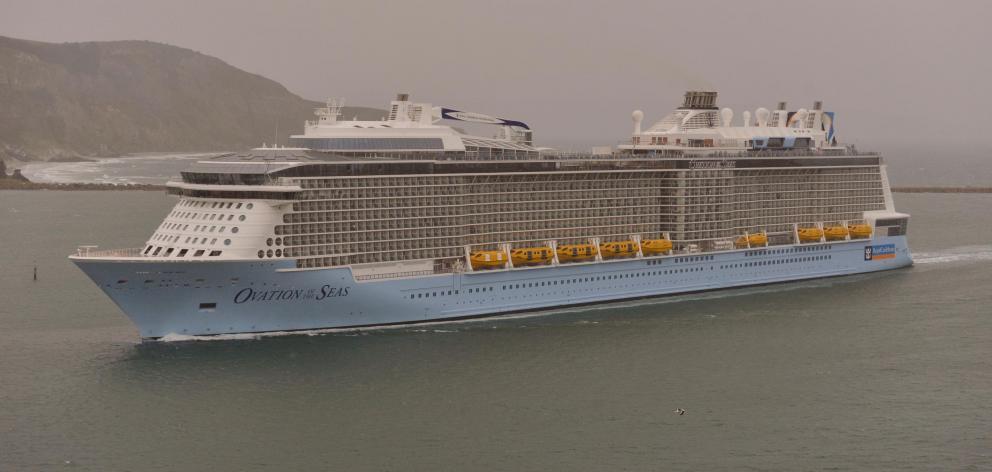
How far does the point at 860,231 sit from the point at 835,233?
79.7 inches

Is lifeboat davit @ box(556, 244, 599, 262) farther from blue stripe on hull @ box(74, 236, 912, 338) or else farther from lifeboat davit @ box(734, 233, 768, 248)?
lifeboat davit @ box(734, 233, 768, 248)

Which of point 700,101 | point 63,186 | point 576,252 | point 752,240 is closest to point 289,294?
point 576,252

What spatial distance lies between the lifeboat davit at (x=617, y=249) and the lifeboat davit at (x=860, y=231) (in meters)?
14.9

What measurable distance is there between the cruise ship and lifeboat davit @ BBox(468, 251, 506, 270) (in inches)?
2.1

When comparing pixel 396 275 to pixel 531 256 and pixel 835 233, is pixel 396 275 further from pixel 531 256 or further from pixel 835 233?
pixel 835 233

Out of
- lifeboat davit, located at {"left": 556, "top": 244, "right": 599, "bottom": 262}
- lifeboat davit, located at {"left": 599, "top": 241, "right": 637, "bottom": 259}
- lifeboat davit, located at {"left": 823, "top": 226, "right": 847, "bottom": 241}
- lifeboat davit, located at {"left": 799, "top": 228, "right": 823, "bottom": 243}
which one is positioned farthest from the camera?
lifeboat davit, located at {"left": 823, "top": 226, "right": 847, "bottom": 241}

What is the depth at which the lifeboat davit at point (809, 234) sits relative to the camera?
56688 mm

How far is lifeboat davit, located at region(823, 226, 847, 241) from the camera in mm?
57594

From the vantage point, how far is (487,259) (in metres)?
44.5

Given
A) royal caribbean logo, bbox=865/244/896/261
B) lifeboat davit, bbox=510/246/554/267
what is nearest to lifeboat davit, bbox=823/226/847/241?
royal caribbean logo, bbox=865/244/896/261

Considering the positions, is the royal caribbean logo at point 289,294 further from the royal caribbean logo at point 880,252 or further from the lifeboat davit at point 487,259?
the royal caribbean logo at point 880,252

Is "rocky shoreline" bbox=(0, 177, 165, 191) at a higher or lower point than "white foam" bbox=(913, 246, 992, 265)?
higher

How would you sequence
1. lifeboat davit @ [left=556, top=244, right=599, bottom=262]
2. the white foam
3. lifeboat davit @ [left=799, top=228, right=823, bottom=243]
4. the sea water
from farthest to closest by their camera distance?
the white foam < lifeboat davit @ [left=799, top=228, right=823, bottom=243] < lifeboat davit @ [left=556, top=244, right=599, bottom=262] < the sea water

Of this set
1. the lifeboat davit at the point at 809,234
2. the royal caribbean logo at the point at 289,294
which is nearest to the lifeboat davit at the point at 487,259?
the royal caribbean logo at the point at 289,294
